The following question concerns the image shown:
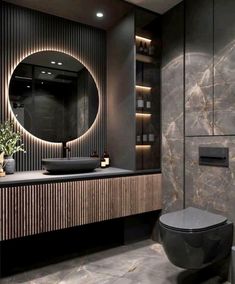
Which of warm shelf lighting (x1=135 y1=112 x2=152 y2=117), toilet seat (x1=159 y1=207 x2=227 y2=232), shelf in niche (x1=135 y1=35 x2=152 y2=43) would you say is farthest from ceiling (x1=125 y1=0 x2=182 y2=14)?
toilet seat (x1=159 y1=207 x2=227 y2=232)

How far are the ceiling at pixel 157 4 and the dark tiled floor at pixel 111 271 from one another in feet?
8.88

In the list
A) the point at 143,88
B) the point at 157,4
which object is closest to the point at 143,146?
the point at 143,88

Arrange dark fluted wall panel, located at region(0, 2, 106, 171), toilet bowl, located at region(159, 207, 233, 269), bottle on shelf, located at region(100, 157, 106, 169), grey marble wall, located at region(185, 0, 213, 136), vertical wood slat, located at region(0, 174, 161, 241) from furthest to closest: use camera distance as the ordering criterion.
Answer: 1. bottle on shelf, located at region(100, 157, 106, 169)
2. dark fluted wall panel, located at region(0, 2, 106, 171)
3. grey marble wall, located at region(185, 0, 213, 136)
4. vertical wood slat, located at region(0, 174, 161, 241)
5. toilet bowl, located at region(159, 207, 233, 269)

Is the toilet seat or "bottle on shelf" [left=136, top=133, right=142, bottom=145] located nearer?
the toilet seat

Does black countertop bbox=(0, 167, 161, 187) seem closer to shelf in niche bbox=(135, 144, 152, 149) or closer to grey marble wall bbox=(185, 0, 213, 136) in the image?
shelf in niche bbox=(135, 144, 152, 149)

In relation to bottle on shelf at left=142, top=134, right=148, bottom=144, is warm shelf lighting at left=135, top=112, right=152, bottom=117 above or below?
above

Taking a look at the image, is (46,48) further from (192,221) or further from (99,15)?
(192,221)

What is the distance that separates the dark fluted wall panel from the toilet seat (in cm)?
138

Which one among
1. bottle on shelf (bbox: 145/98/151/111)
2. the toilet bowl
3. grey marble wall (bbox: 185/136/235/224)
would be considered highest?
bottle on shelf (bbox: 145/98/151/111)

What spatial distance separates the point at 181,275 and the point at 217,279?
31cm

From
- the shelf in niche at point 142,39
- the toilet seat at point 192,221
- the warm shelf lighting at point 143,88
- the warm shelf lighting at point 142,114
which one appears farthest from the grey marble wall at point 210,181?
the shelf in niche at point 142,39

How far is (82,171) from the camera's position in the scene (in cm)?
248

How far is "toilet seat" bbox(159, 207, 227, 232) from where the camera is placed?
5.98 ft

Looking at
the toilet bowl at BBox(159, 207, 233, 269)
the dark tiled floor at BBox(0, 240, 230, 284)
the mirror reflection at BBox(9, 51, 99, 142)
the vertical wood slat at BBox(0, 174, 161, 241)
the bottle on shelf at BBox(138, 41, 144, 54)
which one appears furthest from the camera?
the bottle on shelf at BBox(138, 41, 144, 54)
